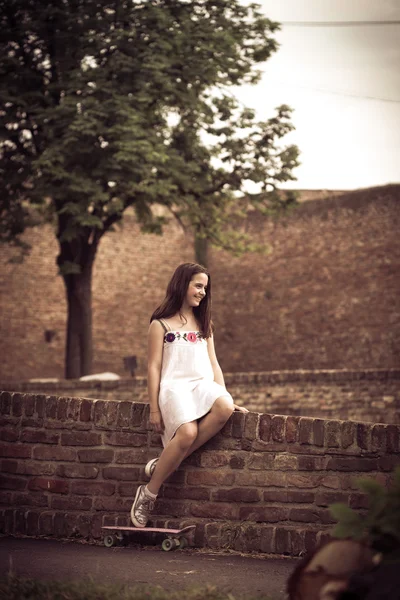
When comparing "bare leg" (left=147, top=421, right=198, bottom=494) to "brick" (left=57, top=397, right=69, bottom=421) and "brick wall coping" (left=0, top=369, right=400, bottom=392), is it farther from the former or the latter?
"brick wall coping" (left=0, top=369, right=400, bottom=392)

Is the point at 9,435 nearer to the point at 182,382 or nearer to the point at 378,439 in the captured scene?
the point at 182,382

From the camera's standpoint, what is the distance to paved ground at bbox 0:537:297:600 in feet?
16.2

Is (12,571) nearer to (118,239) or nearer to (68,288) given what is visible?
(68,288)

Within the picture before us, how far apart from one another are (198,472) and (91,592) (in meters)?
2.07

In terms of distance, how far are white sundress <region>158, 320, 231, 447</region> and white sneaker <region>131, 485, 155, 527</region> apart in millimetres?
343

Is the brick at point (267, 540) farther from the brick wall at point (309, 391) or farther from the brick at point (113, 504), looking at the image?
the brick wall at point (309, 391)

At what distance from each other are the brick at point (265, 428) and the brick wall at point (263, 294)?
19712mm

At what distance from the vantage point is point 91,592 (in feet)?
14.2

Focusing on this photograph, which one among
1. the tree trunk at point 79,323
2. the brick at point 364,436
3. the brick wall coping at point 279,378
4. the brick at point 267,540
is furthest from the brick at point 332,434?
the tree trunk at point 79,323

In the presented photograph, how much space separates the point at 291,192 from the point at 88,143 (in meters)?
4.85

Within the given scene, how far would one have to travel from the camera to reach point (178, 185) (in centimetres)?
1962

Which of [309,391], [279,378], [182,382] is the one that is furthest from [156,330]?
[279,378]

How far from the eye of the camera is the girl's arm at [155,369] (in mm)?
6312

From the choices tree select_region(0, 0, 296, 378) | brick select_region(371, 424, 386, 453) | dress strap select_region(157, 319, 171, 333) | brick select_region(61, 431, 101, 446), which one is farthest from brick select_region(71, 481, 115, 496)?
tree select_region(0, 0, 296, 378)
